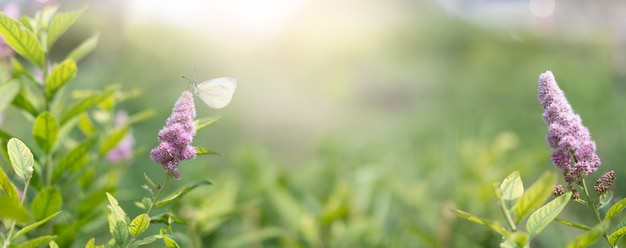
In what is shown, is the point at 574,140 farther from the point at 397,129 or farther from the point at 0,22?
the point at 397,129

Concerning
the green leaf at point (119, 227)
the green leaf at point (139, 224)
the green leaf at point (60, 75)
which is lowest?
the green leaf at point (119, 227)

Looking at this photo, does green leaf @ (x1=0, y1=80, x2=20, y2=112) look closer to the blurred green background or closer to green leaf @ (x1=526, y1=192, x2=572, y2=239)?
the blurred green background

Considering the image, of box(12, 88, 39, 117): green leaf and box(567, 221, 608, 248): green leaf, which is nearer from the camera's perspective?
box(567, 221, 608, 248): green leaf

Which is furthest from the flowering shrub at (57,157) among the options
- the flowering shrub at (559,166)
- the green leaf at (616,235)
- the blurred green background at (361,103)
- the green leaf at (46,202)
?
the green leaf at (616,235)

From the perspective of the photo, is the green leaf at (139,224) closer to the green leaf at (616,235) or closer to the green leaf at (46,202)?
the green leaf at (46,202)

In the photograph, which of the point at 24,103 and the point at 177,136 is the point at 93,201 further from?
the point at 177,136

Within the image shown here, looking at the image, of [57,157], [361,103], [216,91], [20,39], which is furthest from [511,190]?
[361,103]

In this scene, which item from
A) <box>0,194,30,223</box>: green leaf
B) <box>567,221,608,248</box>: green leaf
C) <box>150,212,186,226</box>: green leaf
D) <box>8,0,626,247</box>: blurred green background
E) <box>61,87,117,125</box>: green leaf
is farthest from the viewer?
<box>8,0,626,247</box>: blurred green background

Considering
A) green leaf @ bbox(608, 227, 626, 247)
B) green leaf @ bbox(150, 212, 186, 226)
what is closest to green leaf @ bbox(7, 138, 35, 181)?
green leaf @ bbox(150, 212, 186, 226)
